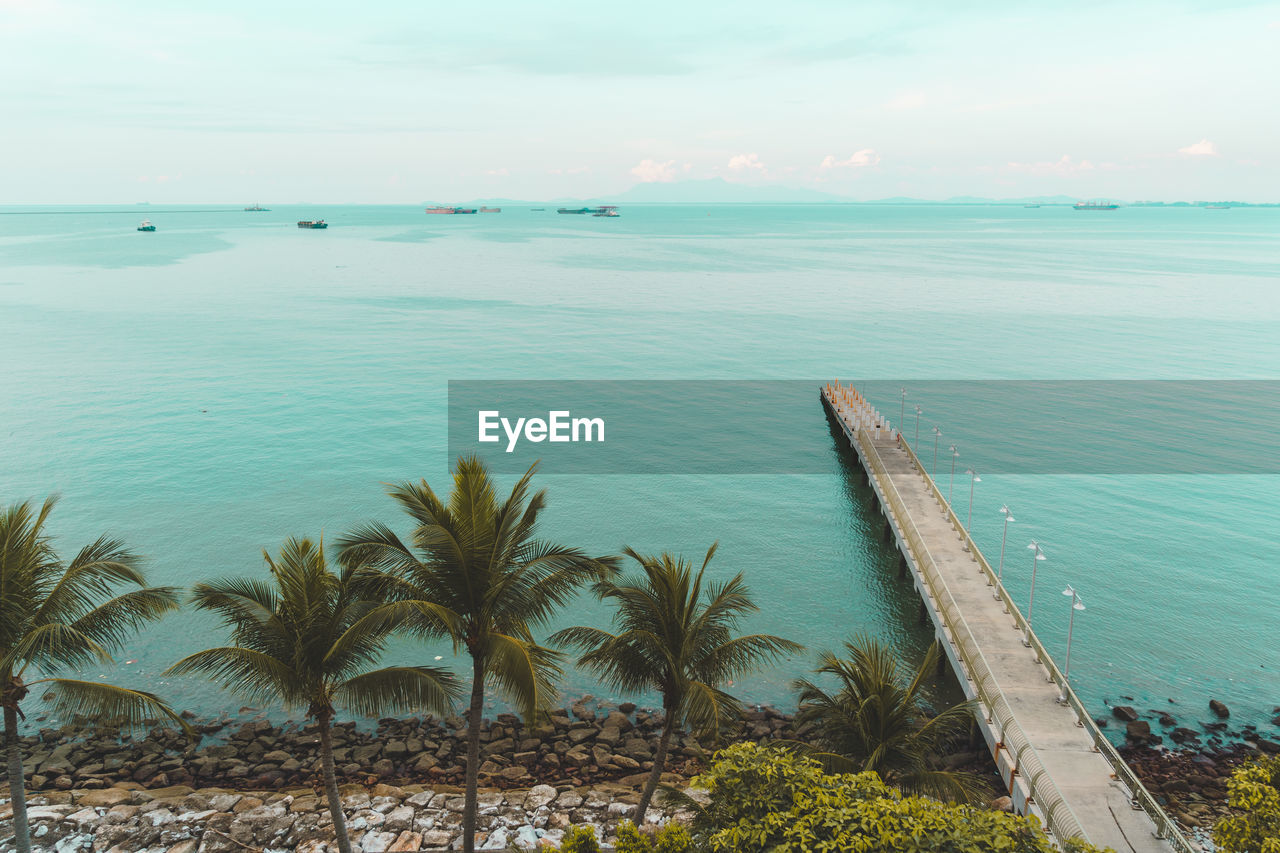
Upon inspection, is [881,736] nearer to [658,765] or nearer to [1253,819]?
[658,765]

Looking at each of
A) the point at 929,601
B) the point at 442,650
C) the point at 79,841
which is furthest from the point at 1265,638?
the point at 79,841

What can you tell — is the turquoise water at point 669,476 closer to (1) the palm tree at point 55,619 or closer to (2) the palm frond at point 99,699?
(2) the palm frond at point 99,699

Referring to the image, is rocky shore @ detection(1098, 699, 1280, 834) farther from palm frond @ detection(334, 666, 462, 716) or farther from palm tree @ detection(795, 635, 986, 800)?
palm frond @ detection(334, 666, 462, 716)

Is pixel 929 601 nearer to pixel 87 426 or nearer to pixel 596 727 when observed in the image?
pixel 596 727

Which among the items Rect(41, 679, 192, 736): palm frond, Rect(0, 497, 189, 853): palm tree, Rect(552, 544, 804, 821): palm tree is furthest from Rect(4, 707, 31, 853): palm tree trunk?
Rect(552, 544, 804, 821): palm tree

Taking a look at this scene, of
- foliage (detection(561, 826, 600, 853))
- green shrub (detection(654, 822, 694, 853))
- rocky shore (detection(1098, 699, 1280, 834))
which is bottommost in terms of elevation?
rocky shore (detection(1098, 699, 1280, 834))

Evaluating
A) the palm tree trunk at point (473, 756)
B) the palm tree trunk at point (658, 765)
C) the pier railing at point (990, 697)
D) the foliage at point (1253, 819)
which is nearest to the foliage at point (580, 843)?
the palm tree trunk at point (658, 765)

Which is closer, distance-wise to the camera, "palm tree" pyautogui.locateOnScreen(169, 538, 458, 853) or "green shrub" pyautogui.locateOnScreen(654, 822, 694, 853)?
"green shrub" pyautogui.locateOnScreen(654, 822, 694, 853)

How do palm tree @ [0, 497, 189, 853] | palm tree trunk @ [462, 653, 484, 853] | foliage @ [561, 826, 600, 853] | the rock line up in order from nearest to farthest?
1. foliage @ [561, 826, 600, 853]
2. palm tree @ [0, 497, 189, 853]
3. palm tree trunk @ [462, 653, 484, 853]
4. the rock
